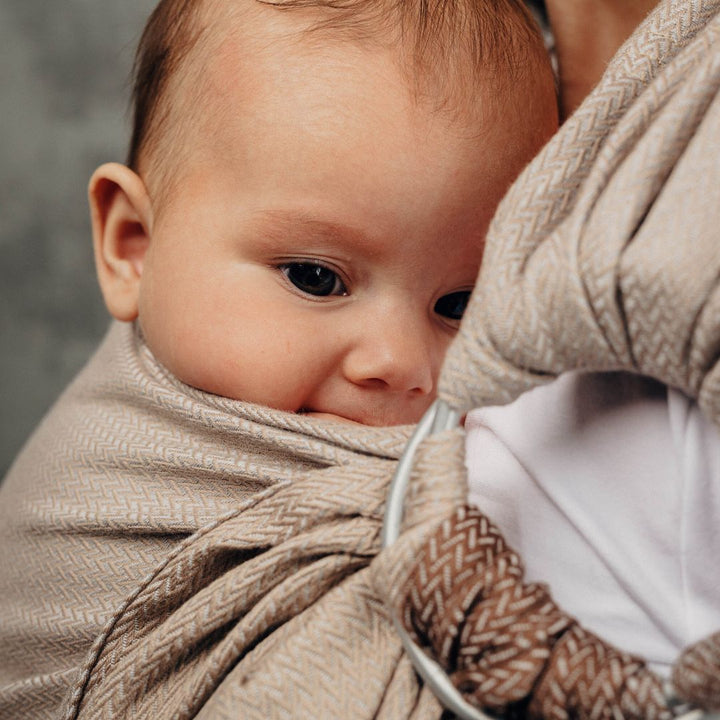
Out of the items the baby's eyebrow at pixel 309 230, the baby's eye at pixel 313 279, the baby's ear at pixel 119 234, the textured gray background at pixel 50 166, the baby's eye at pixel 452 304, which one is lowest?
the textured gray background at pixel 50 166

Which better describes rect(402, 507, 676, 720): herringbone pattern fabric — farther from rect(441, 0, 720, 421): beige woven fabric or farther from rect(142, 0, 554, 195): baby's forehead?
rect(142, 0, 554, 195): baby's forehead

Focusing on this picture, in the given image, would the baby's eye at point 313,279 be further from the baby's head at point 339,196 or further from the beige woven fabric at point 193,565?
the beige woven fabric at point 193,565

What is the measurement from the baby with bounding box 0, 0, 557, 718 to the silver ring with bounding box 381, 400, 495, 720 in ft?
0.50

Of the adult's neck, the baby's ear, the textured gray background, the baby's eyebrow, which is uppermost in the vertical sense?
the adult's neck

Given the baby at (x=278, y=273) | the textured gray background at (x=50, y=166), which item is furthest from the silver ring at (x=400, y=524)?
the textured gray background at (x=50, y=166)

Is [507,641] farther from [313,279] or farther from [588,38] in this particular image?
[588,38]

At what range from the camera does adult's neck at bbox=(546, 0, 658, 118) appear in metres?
0.83

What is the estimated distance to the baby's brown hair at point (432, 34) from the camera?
653 mm

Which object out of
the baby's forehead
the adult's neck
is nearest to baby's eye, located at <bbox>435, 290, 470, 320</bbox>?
the baby's forehead

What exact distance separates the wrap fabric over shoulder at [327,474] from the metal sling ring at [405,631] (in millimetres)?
12

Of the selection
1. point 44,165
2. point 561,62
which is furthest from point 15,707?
point 44,165

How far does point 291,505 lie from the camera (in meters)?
0.50

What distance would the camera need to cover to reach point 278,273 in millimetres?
666

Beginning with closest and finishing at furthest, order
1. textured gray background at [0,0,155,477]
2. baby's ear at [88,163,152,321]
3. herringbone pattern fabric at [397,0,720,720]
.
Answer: herringbone pattern fabric at [397,0,720,720] → baby's ear at [88,163,152,321] → textured gray background at [0,0,155,477]
